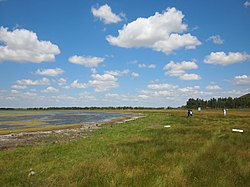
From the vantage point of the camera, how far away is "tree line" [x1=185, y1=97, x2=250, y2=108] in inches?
6375

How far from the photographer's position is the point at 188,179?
971 cm

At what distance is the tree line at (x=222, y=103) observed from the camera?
162m

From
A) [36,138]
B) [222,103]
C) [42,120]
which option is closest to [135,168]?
[36,138]

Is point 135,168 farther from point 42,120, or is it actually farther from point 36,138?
point 42,120

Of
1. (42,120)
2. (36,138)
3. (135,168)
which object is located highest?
(135,168)

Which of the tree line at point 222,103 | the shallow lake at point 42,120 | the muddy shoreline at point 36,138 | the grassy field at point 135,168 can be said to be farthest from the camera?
the tree line at point 222,103

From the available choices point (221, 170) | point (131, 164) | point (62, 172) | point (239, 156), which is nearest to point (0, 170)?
point (62, 172)

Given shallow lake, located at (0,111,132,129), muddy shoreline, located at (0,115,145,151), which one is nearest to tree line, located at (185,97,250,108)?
shallow lake, located at (0,111,132,129)

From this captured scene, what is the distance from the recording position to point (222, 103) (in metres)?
172

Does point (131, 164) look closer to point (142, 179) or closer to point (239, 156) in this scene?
point (142, 179)

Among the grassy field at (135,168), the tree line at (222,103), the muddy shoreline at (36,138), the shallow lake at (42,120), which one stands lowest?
the shallow lake at (42,120)

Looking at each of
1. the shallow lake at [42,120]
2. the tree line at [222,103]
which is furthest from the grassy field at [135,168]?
the tree line at [222,103]

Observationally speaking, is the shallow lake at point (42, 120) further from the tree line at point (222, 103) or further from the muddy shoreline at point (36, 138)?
the tree line at point (222, 103)

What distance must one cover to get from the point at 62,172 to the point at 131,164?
131 inches
